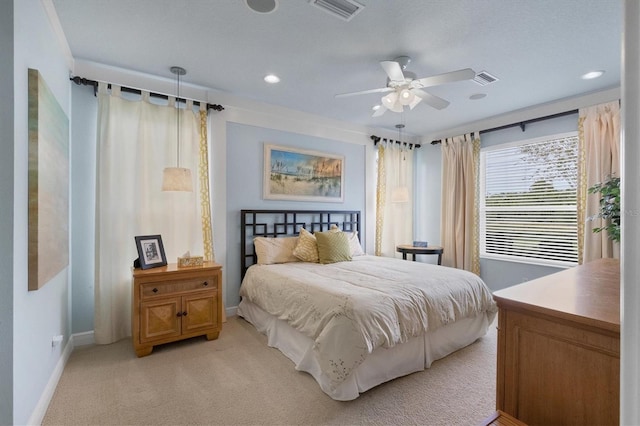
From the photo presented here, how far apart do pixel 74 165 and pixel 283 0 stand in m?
2.51

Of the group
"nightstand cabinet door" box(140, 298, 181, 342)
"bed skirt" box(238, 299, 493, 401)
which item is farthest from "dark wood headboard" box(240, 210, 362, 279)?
"nightstand cabinet door" box(140, 298, 181, 342)

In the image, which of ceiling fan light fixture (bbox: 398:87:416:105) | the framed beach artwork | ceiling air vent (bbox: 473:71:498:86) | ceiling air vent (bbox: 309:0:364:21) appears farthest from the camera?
the framed beach artwork

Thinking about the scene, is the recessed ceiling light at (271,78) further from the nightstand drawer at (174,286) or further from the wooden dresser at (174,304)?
the nightstand drawer at (174,286)

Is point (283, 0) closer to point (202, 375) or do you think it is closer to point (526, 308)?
point (526, 308)

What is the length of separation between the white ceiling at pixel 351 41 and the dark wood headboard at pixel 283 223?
1.56 metres

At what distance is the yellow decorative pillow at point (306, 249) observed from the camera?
12.3 feet

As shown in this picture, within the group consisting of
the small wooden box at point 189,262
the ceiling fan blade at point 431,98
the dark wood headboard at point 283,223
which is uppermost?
the ceiling fan blade at point 431,98

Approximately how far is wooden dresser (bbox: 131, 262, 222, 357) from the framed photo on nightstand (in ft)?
0.28

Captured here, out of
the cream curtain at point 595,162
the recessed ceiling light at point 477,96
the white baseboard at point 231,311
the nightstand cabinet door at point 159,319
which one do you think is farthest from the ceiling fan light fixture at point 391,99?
the white baseboard at point 231,311

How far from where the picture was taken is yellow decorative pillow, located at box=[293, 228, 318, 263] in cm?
374

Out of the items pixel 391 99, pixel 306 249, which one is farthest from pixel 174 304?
pixel 391 99

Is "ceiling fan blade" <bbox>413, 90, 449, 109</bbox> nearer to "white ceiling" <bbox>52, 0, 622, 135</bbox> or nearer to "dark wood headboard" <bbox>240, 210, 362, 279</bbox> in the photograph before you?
"white ceiling" <bbox>52, 0, 622, 135</bbox>

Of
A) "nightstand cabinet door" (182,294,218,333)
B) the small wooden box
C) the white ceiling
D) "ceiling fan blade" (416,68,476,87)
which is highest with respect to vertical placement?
the white ceiling
